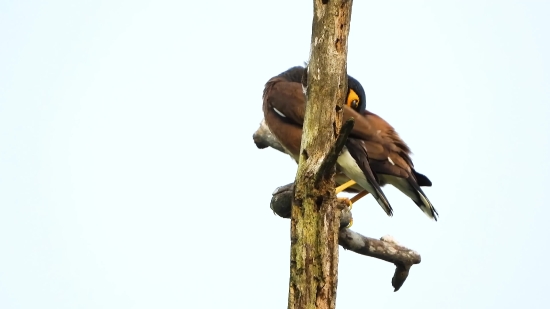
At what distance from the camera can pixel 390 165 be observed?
20.8ft

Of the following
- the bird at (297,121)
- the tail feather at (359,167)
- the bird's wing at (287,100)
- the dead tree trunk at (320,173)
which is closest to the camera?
the dead tree trunk at (320,173)

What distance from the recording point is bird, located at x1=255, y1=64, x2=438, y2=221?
6.31 metres

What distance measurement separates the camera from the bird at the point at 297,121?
5.83 meters

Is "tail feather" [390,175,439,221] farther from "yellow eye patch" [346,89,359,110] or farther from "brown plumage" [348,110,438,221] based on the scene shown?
"yellow eye patch" [346,89,359,110]

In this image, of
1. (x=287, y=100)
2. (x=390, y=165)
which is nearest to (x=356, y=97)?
(x=287, y=100)

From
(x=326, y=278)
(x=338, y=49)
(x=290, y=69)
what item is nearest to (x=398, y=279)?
(x=326, y=278)

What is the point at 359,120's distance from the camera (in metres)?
6.51

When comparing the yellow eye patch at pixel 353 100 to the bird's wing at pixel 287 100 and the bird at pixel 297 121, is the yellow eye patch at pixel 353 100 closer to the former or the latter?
the bird at pixel 297 121

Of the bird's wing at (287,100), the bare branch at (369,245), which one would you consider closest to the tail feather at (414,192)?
the bird's wing at (287,100)

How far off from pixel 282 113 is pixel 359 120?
2.07ft

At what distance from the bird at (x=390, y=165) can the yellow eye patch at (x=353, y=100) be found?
0.08 metres

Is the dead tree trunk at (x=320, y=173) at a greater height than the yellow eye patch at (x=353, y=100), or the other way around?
the yellow eye patch at (x=353, y=100)

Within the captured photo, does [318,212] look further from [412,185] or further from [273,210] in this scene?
[412,185]

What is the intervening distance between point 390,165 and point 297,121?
816mm
